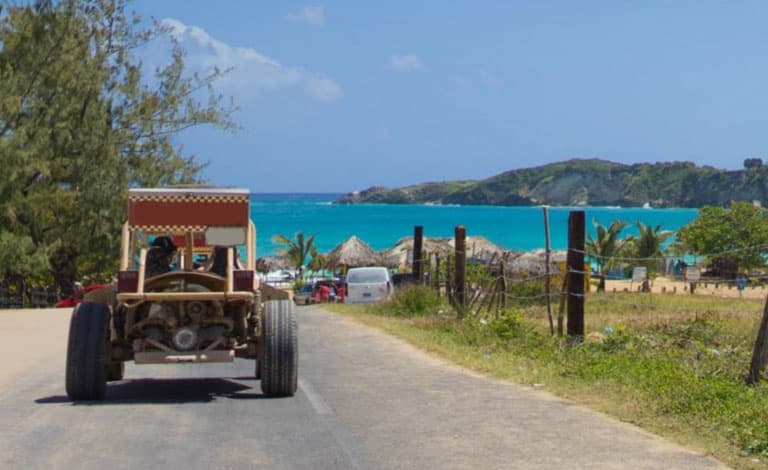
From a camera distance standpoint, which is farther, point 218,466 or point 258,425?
point 258,425

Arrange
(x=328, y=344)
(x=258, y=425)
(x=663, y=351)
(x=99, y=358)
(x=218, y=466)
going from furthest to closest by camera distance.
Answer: (x=328, y=344) → (x=663, y=351) → (x=99, y=358) → (x=258, y=425) → (x=218, y=466)

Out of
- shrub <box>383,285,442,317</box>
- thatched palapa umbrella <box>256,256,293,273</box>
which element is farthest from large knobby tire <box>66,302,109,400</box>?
thatched palapa umbrella <box>256,256,293,273</box>

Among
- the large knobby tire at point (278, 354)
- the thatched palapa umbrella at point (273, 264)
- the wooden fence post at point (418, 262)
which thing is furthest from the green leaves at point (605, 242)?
the large knobby tire at point (278, 354)

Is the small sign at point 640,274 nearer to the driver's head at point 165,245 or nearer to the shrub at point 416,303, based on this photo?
the shrub at point 416,303

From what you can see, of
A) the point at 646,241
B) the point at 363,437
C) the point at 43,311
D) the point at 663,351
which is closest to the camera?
the point at 363,437

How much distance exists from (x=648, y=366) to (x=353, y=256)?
4667cm

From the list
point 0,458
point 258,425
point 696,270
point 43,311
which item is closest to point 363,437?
point 258,425

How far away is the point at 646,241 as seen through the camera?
194ft

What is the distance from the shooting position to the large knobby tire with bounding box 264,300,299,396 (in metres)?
13.0

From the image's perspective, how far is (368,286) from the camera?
130ft

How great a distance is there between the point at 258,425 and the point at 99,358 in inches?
111

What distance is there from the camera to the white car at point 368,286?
39.5 metres

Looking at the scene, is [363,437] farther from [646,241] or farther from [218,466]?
[646,241]

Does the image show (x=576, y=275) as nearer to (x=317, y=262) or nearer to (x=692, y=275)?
(x=692, y=275)
